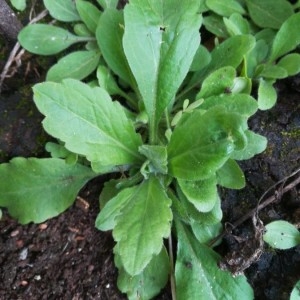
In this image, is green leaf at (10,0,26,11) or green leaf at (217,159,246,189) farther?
green leaf at (10,0,26,11)

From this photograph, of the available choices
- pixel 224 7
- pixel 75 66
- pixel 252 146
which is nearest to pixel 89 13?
pixel 75 66

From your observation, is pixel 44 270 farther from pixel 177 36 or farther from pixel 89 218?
pixel 177 36

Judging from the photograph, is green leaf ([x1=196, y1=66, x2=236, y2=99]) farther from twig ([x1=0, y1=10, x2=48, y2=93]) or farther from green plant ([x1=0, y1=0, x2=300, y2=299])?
twig ([x1=0, y1=10, x2=48, y2=93])

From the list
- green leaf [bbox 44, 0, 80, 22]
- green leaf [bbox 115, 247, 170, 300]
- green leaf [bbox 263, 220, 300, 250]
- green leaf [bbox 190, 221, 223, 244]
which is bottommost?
green leaf [bbox 115, 247, 170, 300]

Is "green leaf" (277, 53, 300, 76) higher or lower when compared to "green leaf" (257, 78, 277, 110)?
higher

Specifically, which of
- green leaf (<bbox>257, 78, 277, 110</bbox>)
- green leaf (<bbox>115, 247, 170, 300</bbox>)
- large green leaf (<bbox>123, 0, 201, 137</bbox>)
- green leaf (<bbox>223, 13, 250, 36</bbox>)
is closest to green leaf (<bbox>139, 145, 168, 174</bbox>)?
large green leaf (<bbox>123, 0, 201, 137</bbox>)

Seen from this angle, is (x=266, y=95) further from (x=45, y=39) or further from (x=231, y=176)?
(x=45, y=39)

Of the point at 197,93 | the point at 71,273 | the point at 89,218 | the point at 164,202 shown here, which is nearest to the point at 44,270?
the point at 71,273
